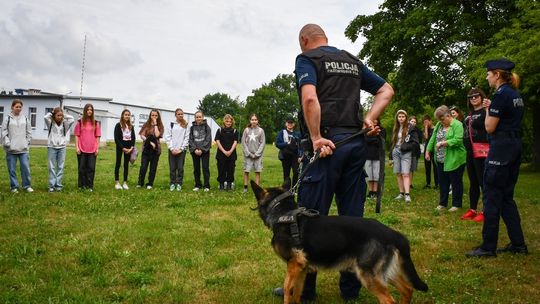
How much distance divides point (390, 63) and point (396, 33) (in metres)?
2.37

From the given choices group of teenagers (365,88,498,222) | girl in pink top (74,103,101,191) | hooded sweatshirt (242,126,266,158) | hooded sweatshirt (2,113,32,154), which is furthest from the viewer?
hooded sweatshirt (242,126,266,158)

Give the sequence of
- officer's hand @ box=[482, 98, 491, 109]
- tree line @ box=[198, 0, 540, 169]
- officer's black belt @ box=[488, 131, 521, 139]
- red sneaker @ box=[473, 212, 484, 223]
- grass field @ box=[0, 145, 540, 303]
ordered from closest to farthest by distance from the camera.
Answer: grass field @ box=[0, 145, 540, 303] < officer's black belt @ box=[488, 131, 521, 139] < officer's hand @ box=[482, 98, 491, 109] < red sneaker @ box=[473, 212, 484, 223] < tree line @ box=[198, 0, 540, 169]

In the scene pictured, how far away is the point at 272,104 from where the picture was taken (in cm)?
9750

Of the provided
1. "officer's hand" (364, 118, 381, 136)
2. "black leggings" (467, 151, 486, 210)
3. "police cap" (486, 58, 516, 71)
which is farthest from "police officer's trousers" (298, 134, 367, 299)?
"black leggings" (467, 151, 486, 210)

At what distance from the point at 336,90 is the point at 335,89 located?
1cm

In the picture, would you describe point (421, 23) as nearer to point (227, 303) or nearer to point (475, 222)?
point (475, 222)

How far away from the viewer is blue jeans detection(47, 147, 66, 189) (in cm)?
1165

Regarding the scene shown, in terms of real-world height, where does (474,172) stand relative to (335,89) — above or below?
below

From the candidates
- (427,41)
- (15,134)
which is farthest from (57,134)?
(427,41)

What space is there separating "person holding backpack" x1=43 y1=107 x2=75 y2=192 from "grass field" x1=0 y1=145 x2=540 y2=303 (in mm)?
1624

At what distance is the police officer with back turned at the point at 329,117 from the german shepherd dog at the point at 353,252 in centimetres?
41

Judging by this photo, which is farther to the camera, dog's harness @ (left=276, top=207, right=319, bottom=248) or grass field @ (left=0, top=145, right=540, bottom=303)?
grass field @ (left=0, top=145, right=540, bottom=303)

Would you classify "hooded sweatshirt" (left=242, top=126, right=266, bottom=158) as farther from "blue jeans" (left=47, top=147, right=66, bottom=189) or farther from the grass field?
"blue jeans" (left=47, top=147, right=66, bottom=189)

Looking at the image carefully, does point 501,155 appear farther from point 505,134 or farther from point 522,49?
point 522,49
